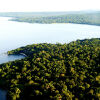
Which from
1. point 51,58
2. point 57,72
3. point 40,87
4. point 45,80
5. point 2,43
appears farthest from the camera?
point 2,43

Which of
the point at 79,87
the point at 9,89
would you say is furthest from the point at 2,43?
the point at 79,87

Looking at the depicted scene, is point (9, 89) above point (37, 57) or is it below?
below

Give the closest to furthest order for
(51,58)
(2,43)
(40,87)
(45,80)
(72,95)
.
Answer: (72,95)
(40,87)
(45,80)
(51,58)
(2,43)

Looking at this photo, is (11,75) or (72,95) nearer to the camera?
(72,95)

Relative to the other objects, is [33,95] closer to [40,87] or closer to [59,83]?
[40,87]

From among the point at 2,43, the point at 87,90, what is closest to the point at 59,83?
the point at 87,90

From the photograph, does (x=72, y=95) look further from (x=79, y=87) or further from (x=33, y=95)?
(x=33, y=95)
